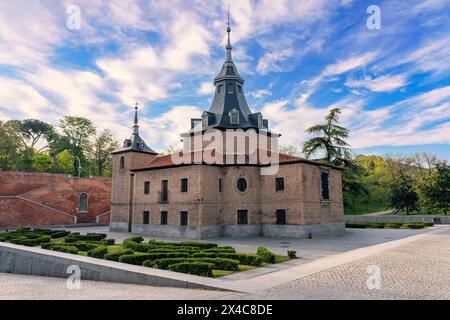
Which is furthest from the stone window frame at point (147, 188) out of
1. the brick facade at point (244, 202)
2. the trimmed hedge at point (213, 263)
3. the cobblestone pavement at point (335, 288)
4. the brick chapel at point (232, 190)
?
the trimmed hedge at point (213, 263)

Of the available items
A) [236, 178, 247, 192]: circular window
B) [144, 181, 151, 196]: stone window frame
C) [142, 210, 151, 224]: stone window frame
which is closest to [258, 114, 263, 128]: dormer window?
[236, 178, 247, 192]: circular window

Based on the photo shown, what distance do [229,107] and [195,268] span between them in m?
24.6

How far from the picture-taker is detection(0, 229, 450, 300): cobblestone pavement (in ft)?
30.5

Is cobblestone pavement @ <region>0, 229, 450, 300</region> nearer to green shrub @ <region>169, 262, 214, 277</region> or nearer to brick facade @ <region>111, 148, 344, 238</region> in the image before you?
green shrub @ <region>169, 262, 214, 277</region>

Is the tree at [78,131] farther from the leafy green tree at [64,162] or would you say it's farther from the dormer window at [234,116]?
the dormer window at [234,116]

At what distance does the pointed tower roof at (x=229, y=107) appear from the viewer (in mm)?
33625

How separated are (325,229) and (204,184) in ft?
40.2

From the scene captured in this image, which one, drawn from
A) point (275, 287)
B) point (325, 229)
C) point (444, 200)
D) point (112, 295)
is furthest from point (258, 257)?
point (444, 200)

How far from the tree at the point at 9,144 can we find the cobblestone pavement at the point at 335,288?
47077 millimetres

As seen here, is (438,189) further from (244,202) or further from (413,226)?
(244,202)

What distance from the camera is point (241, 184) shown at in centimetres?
2972

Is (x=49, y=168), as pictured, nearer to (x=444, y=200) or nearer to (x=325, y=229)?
(x=325, y=229)

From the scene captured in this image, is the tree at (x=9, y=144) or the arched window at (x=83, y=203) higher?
the tree at (x=9, y=144)

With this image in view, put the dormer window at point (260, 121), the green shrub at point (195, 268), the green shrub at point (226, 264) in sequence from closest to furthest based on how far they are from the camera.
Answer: the green shrub at point (195, 268)
the green shrub at point (226, 264)
the dormer window at point (260, 121)
